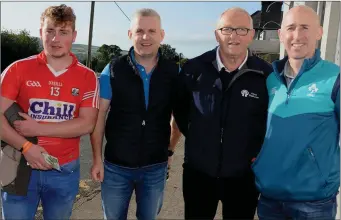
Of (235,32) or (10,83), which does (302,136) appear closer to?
(235,32)

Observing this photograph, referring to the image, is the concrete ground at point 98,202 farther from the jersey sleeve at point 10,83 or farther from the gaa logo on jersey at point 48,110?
the jersey sleeve at point 10,83

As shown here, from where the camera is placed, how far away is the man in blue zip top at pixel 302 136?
222 centimetres

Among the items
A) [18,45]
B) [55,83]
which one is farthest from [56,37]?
[18,45]

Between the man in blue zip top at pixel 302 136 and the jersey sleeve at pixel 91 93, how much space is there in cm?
128

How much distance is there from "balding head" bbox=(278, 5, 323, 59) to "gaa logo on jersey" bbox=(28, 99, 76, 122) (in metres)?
1.65

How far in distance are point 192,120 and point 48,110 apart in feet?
3.58

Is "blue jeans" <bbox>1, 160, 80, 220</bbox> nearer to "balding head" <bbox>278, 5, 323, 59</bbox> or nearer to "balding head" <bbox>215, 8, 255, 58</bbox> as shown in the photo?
"balding head" <bbox>215, 8, 255, 58</bbox>

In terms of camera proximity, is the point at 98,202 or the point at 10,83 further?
the point at 98,202

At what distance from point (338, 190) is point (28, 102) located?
7.44 ft

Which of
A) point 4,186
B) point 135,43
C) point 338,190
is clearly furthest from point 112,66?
point 338,190

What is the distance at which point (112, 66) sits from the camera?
2910mm

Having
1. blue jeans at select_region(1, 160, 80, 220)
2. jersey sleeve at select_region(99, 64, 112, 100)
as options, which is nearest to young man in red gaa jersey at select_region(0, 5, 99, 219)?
blue jeans at select_region(1, 160, 80, 220)

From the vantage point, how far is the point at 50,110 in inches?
98.2

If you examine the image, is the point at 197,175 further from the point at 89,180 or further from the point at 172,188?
the point at 89,180
